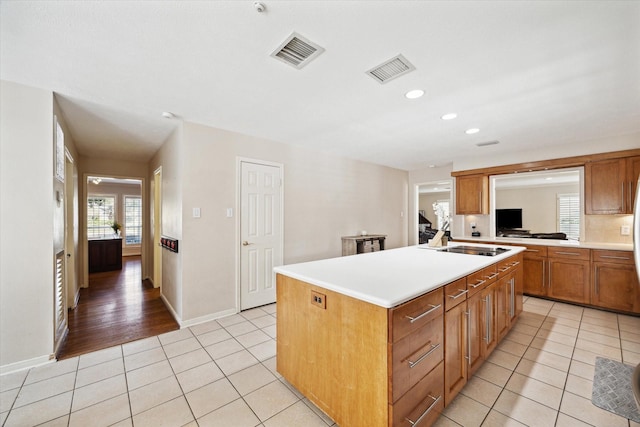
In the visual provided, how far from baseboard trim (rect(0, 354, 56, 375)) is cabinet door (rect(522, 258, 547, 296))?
593 cm

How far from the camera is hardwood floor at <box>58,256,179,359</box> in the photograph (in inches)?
Answer: 109

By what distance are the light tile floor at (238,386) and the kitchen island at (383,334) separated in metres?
0.18

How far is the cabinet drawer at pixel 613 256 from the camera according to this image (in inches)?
133

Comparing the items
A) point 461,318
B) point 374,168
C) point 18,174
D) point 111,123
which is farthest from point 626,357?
point 111,123

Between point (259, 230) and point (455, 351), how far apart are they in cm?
277

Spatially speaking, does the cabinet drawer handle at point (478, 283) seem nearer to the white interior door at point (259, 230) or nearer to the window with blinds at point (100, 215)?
the white interior door at point (259, 230)

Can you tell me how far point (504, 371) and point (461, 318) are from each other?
2.87 feet

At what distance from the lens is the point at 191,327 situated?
3.11m

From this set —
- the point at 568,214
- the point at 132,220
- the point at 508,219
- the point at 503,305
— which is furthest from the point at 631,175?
the point at 132,220

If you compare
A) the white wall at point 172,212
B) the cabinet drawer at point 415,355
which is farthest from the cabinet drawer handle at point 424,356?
the white wall at point 172,212

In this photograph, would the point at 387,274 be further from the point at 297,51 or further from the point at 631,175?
the point at 631,175

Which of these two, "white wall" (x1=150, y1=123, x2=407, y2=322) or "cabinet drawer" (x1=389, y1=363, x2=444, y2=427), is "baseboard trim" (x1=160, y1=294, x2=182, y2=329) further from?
"cabinet drawer" (x1=389, y1=363, x2=444, y2=427)

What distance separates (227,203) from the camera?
3.48 m

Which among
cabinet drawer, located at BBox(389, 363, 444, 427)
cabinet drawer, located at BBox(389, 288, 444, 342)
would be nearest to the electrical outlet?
cabinet drawer, located at BBox(389, 288, 444, 342)
